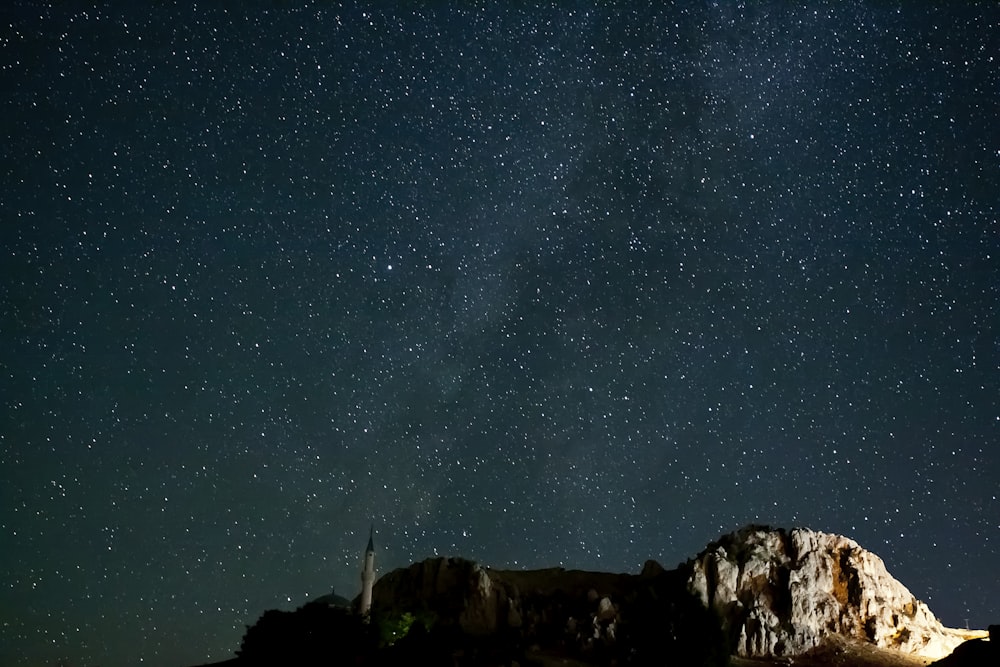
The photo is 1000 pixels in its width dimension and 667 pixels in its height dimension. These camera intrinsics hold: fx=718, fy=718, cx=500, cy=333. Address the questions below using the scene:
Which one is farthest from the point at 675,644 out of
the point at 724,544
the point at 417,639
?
the point at 417,639

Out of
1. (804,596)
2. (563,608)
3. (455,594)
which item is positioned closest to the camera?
(804,596)

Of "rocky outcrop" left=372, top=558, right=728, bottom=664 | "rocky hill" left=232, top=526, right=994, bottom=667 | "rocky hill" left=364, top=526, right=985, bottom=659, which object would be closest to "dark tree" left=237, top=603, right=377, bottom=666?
"rocky hill" left=232, top=526, right=994, bottom=667

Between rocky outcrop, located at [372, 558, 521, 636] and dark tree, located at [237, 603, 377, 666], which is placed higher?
rocky outcrop, located at [372, 558, 521, 636]

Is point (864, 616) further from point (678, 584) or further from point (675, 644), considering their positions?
point (675, 644)

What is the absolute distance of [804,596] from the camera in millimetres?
49969

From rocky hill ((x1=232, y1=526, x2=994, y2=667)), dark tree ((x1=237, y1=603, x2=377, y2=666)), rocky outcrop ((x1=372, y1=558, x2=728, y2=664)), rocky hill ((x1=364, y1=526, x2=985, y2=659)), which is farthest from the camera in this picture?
rocky hill ((x1=364, y1=526, x2=985, y2=659))

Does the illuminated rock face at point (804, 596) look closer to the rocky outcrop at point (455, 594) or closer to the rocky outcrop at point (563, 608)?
the rocky outcrop at point (563, 608)

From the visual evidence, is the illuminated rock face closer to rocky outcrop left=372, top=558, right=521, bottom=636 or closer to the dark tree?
rocky outcrop left=372, top=558, right=521, bottom=636

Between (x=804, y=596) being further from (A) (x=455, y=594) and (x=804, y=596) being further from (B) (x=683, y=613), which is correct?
(A) (x=455, y=594)

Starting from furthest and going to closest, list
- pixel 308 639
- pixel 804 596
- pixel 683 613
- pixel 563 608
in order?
pixel 563 608 < pixel 804 596 < pixel 683 613 < pixel 308 639

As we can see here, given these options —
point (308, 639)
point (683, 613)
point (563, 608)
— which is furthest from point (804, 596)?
point (308, 639)

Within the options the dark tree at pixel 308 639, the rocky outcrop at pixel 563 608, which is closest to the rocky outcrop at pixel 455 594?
the rocky outcrop at pixel 563 608

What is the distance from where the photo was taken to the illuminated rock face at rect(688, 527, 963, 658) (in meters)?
48.2

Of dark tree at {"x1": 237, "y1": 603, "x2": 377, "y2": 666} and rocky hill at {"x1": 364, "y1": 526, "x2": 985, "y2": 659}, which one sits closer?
dark tree at {"x1": 237, "y1": 603, "x2": 377, "y2": 666}
